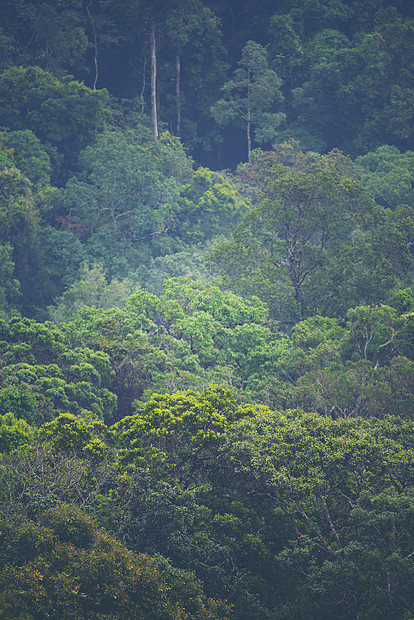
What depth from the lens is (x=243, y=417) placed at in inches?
986

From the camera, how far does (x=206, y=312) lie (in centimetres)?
3506

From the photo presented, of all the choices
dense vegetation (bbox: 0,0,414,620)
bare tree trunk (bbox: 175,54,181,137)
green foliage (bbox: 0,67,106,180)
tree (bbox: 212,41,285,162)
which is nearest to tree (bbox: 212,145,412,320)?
dense vegetation (bbox: 0,0,414,620)

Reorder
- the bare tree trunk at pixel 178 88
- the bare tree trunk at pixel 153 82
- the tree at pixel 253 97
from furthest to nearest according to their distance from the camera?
the bare tree trunk at pixel 178 88
the tree at pixel 253 97
the bare tree trunk at pixel 153 82

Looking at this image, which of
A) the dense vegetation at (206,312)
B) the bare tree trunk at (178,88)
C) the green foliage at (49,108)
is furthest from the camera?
the bare tree trunk at (178,88)

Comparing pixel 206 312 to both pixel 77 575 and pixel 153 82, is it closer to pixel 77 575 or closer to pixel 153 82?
pixel 77 575

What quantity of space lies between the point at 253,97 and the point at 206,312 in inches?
1054

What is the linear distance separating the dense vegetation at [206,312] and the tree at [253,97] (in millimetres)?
145

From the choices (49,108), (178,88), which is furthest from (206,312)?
(178,88)

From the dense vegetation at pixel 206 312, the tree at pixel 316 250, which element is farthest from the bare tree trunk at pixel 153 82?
the tree at pixel 316 250

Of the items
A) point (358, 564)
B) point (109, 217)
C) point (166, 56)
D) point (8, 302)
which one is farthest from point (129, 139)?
point (358, 564)

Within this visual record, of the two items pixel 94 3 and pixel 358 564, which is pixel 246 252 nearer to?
pixel 358 564

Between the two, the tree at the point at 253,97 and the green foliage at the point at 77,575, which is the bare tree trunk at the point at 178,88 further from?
the green foliage at the point at 77,575

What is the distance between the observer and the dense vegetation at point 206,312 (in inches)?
818

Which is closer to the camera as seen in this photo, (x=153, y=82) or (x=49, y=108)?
(x=49, y=108)
